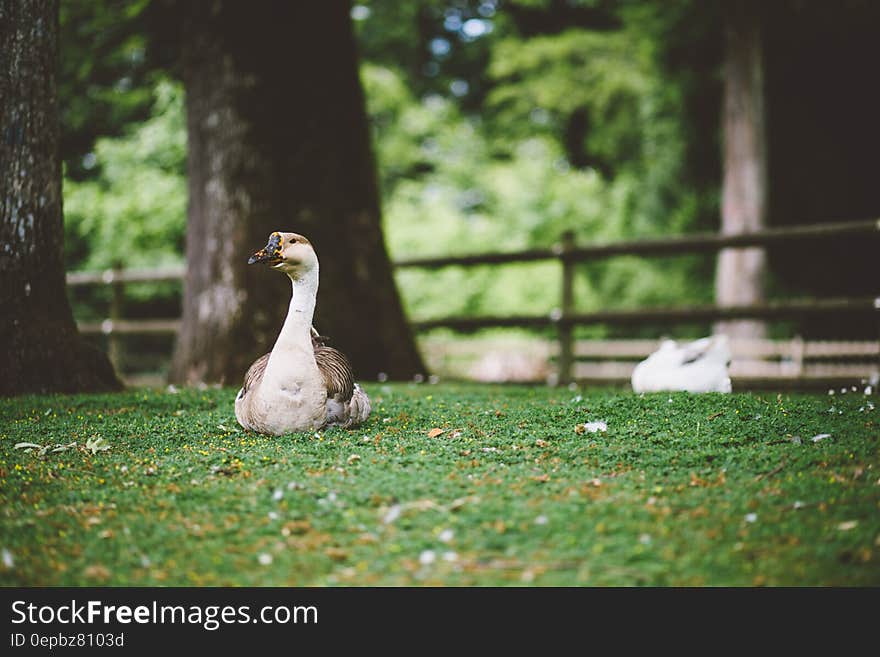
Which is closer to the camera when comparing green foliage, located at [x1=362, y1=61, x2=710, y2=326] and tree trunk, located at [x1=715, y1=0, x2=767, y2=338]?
tree trunk, located at [x1=715, y1=0, x2=767, y2=338]

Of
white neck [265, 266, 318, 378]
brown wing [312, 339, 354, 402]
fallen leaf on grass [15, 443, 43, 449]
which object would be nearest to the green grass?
fallen leaf on grass [15, 443, 43, 449]

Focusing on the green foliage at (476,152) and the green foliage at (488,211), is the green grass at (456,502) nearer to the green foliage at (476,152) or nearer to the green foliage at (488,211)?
the green foliage at (476,152)

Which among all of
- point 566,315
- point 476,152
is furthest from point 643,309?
point 476,152

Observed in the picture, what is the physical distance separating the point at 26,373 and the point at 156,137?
11.5 m

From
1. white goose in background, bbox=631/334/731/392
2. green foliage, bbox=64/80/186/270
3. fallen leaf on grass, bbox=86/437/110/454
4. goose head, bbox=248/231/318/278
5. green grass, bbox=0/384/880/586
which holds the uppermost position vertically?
green foliage, bbox=64/80/186/270

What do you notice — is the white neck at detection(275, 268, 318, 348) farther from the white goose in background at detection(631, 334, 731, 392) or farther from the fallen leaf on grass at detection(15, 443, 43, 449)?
the white goose in background at detection(631, 334, 731, 392)

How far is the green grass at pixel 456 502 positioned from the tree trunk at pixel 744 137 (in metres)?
6.93

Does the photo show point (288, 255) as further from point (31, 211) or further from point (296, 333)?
point (31, 211)

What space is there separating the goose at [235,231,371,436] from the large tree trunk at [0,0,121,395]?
195cm

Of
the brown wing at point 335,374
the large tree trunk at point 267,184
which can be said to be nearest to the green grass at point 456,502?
the brown wing at point 335,374

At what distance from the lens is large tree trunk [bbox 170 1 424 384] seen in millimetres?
6902

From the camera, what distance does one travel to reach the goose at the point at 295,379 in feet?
13.1

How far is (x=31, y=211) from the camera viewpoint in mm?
5363
